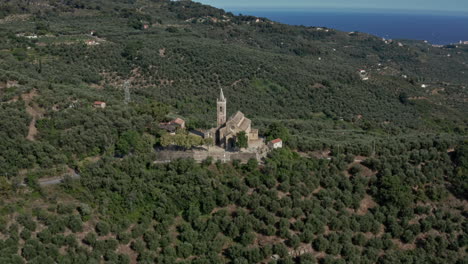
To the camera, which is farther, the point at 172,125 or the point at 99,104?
the point at 99,104

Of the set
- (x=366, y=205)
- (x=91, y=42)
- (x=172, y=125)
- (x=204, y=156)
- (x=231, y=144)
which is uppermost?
(x=91, y=42)

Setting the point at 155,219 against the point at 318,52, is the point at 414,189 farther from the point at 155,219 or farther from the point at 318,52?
the point at 318,52

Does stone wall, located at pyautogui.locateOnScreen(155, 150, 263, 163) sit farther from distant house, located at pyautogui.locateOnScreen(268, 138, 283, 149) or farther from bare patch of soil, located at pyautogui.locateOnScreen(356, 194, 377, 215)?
bare patch of soil, located at pyautogui.locateOnScreen(356, 194, 377, 215)

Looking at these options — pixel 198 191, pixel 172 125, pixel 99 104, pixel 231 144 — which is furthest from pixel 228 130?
pixel 99 104

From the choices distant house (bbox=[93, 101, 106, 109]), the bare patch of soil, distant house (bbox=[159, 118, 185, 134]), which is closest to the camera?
the bare patch of soil

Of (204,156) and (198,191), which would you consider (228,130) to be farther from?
(198,191)

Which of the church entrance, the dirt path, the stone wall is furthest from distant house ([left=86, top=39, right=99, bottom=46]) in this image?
the church entrance

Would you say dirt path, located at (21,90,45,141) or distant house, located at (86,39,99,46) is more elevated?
distant house, located at (86,39,99,46)

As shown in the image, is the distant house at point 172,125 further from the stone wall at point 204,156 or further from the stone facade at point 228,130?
the stone wall at point 204,156

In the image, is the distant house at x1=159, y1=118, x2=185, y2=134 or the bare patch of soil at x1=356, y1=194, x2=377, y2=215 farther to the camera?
the distant house at x1=159, y1=118, x2=185, y2=134

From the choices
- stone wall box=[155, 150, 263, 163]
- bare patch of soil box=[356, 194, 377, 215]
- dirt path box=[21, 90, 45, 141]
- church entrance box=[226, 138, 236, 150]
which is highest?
dirt path box=[21, 90, 45, 141]

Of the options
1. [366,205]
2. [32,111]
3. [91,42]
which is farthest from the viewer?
[91,42]
